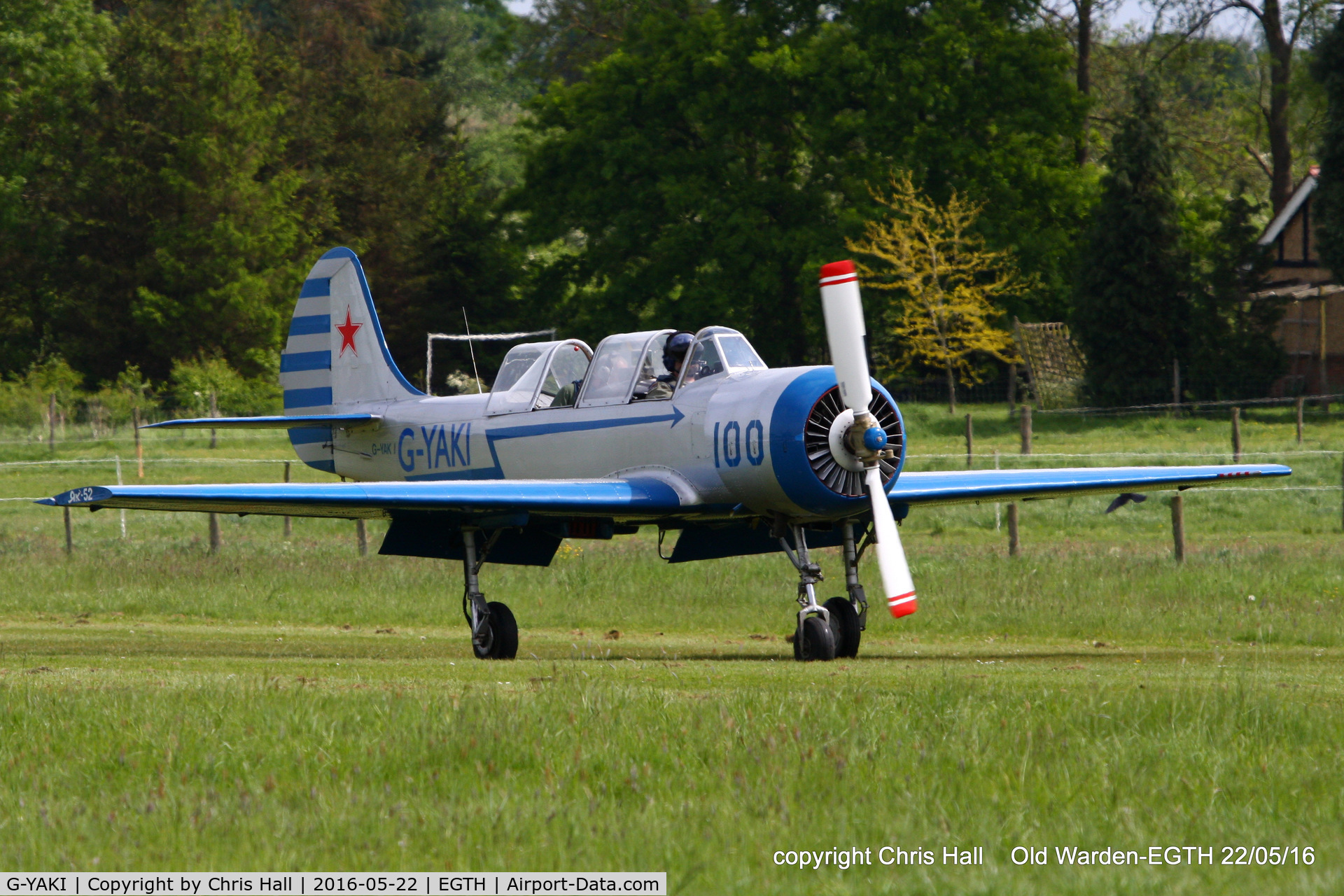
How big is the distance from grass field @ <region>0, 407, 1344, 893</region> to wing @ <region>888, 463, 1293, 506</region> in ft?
4.62

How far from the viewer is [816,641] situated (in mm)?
12445

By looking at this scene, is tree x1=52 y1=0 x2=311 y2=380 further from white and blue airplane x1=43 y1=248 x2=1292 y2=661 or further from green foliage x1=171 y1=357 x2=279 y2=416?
white and blue airplane x1=43 y1=248 x2=1292 y2=661

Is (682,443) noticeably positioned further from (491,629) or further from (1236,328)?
(1236,328)

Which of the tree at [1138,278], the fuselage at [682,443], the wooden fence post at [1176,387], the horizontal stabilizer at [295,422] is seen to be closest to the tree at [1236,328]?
the tree at [1138,278]

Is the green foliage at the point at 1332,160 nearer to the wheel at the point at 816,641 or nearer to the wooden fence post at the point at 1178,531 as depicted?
the wooden fence post at the point at 1178,531

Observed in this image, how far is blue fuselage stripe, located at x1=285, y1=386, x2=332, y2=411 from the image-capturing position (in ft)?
62.0

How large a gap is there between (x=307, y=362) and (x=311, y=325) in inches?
18.5

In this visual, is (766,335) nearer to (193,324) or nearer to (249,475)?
(193,324)

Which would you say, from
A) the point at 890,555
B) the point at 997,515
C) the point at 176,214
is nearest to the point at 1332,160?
the point at 997,515

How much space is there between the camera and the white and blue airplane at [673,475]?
12133 mm

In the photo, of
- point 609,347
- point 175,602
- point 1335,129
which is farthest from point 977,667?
point 1335,129

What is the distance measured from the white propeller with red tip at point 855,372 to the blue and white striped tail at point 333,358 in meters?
7.11

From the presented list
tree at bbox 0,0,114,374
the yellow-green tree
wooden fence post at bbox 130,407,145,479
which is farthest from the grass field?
tree at bbox 0,0,114,374

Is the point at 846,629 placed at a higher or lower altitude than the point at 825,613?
lower
